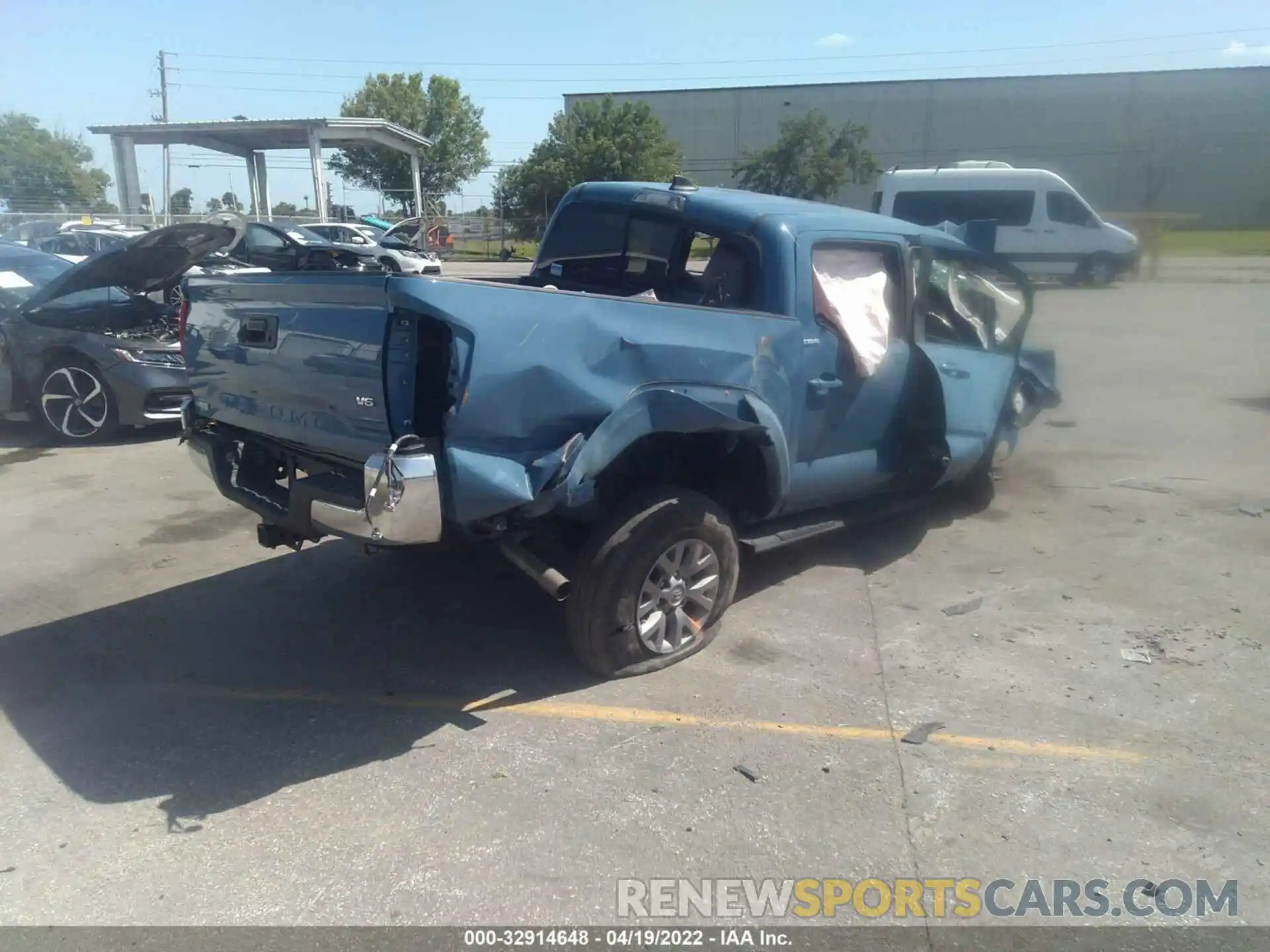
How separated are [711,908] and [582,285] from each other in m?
3.85

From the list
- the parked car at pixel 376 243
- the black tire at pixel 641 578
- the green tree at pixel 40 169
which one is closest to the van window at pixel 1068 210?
the parked car at pixel 376 243

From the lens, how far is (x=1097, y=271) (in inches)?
952

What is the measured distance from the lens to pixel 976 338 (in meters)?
6.16

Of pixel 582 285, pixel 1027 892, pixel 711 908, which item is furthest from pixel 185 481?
pixel 1027 892

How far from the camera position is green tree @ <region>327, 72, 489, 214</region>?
6056 centimetres

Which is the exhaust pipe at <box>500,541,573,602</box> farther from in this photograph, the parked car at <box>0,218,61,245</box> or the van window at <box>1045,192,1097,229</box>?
the parked car at <box>0,218,61,245</box>

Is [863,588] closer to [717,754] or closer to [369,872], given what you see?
[717,754]

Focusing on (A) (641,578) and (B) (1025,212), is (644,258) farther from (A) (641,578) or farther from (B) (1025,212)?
(B) (1025,212)

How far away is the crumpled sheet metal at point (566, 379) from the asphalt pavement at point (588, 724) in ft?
3.40

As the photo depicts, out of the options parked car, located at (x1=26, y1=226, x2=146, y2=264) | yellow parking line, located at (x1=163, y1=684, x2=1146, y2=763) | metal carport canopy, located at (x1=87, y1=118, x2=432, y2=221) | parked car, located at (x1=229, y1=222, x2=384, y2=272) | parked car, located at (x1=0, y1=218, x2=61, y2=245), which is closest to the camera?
yellow parking line, located at (x1=163, y1=684, x2=1146, y2=763)

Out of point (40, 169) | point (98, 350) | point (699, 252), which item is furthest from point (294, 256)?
point (40, 169)

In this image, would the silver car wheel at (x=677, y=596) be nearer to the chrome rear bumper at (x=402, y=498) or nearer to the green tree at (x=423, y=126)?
the chrome rear bumper at (x=402, y=498)

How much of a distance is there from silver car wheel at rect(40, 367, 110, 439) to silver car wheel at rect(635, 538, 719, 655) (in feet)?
21.1

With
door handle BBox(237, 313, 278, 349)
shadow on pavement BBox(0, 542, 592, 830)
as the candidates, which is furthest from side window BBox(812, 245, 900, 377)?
door handle BBox(237, 313, 278, 349)
